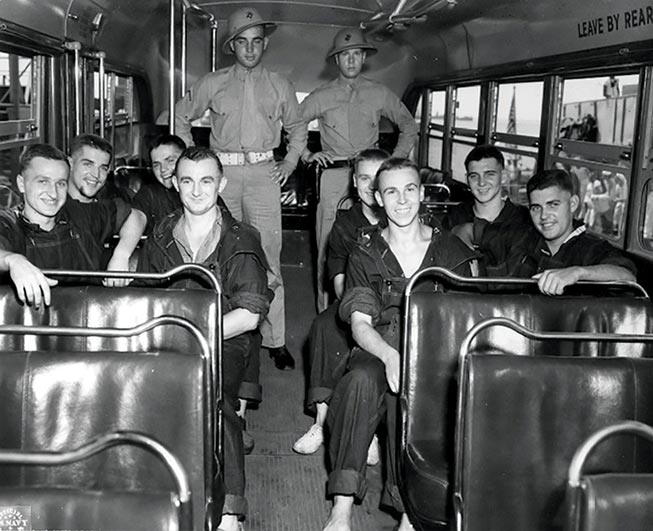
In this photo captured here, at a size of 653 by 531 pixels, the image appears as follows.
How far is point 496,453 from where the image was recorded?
2080 millimetres

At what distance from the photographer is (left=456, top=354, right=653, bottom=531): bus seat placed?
81.8 inches

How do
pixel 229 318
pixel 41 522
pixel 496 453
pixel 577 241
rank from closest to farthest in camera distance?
pixel 41 522
pixel 496 453
pixel 229 318
pixel 577 241

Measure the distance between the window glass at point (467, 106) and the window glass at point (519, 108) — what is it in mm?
495

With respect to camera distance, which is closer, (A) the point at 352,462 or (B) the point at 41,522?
(B) the point at 41,522

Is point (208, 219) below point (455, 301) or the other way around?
the other way around

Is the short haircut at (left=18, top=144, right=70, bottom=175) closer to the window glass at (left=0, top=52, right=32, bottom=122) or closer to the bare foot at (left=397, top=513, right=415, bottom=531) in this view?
the window glass at (left=0, top=52, right=32, bottom=122)

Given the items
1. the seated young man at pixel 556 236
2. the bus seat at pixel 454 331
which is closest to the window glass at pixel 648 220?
the seated young man at pixel 556 236

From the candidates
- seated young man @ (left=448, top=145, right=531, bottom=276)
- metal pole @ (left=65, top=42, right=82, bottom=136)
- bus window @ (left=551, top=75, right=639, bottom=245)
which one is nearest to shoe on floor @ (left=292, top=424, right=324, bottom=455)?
seated young man @ (left=448, top=145, right=531, bottom=276)

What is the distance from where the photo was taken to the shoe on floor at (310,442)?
3865 mm

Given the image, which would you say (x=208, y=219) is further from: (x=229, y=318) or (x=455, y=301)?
(x=455, y=301)

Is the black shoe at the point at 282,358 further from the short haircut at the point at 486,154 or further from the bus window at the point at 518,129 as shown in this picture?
the bus window at the point at 518,129

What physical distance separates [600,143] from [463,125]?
3182 mm

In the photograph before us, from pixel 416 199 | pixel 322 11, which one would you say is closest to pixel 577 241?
pixel 416 199

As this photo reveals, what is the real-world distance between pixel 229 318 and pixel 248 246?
362 mm
